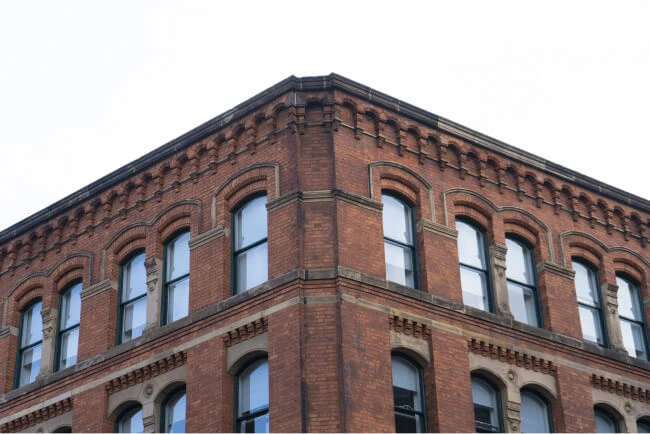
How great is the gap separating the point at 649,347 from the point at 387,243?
8.09m

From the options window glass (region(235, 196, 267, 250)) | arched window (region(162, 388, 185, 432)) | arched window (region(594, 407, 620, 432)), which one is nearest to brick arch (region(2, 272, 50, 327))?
arched window (region(162, 388, 185, 432))

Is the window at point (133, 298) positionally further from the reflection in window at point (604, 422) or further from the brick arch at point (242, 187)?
the reflection in window at point (604, 422)

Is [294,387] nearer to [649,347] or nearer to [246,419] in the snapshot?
[246,419]

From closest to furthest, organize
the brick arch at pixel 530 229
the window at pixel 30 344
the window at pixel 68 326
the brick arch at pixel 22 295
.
Answer: the brick arch at pixel 530 229, the window at pixel 68 326, the window at pixel 30 344, the brick arch at pixel 22 295

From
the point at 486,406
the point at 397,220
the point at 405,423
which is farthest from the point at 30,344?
the point at 486,406

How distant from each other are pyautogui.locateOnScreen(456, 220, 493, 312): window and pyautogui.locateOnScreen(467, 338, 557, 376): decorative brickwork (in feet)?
4.19

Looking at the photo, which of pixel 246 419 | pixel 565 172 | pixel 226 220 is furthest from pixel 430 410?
pixel 565 172

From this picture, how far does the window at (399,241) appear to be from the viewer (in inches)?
1115

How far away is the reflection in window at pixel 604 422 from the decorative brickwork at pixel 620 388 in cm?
52

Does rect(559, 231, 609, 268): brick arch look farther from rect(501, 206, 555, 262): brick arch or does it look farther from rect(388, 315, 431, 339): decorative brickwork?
rect(388, 315, 431, 339): decorative brickwork

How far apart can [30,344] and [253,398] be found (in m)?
8.36

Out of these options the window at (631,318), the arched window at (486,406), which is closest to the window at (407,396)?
the arched window at (486,406)

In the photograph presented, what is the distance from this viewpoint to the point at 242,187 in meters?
29.4

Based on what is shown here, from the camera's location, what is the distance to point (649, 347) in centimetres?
3256
